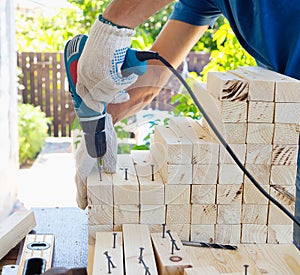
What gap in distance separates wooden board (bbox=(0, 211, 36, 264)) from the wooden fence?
504 centimetres

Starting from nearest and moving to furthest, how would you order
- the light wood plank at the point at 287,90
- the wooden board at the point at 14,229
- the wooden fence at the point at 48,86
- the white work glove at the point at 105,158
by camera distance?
the light wood plank at the point at 287,90, the white work glove at the point at 105,158, the wooden board at the point at 14,229, the wooden fence at the point at 48,86

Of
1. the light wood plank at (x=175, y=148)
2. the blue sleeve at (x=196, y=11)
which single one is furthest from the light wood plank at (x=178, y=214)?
the blue sleeve at (x=196, y=11)

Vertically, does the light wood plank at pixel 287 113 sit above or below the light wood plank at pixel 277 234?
above

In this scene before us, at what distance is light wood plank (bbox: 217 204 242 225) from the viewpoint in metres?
1.18

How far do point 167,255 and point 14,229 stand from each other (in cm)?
55

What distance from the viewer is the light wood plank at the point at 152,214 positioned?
117 cm

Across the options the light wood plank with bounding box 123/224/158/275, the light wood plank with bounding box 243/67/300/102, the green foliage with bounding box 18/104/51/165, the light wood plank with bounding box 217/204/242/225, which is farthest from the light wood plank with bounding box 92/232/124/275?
the green foliage with bounding box 18/104/51/165

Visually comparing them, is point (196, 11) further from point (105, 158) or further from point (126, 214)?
point (126, 214)

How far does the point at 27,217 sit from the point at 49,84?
17.6 ft

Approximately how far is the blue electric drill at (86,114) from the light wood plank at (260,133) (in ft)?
0.89

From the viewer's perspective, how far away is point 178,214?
118cm

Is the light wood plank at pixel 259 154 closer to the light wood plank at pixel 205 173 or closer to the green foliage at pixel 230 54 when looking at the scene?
the light wood plank at pixel 205 173

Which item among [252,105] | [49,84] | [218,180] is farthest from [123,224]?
[49,84]

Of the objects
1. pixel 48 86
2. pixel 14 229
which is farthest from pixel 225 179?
pixel 48 86
